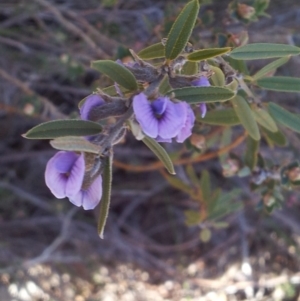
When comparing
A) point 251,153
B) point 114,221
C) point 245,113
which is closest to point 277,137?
point 251,153

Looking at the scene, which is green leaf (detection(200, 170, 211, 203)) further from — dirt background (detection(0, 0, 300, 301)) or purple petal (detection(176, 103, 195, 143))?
purple petal (detection(176, 103, 195, 143))

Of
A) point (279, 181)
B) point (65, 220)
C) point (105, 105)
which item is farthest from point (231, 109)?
point (65, 220)

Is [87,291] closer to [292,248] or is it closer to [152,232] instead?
[152,232]

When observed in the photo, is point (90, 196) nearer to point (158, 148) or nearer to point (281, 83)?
point (158, 148)

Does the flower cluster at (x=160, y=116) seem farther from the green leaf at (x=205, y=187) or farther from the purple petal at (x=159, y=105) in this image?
the green leaf at (x=205, y=187)

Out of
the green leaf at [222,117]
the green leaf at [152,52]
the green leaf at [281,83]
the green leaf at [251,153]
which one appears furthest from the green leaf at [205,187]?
the green leaf at [152,52]

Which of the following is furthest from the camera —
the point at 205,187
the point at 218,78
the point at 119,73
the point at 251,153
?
the point at 205,187
